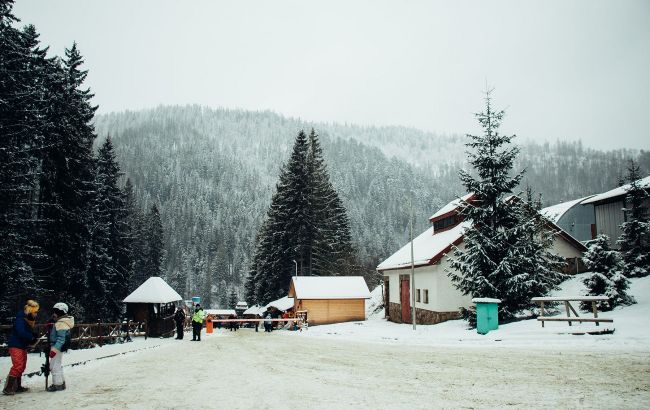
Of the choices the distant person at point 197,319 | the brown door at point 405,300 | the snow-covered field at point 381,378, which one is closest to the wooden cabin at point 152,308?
the distant person at point 197,319

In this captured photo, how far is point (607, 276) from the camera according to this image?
792 inches

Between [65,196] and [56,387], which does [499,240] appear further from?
[65,196]

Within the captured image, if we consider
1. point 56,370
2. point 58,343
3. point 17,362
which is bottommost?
point 56,370

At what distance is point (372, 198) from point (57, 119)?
169626 mm

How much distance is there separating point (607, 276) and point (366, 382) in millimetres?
15901

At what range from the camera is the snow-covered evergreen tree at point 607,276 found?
1967 cm

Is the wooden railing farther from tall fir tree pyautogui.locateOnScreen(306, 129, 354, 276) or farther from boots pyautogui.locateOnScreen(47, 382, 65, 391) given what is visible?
tall fir tree pyautogui.locateOnScreen(306, 129, 354, 276)

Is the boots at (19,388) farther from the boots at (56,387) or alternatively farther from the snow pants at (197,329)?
the snow pants at (197,329)

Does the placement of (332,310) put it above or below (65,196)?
below

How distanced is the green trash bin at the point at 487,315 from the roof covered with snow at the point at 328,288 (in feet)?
75.2

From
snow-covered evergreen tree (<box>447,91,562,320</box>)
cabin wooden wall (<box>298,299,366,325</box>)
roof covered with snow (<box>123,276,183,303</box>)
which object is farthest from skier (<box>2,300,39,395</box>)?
cabin wooden wall (<box>298,299,366,325</box>)

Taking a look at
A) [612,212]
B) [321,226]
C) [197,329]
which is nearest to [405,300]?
[612,212]

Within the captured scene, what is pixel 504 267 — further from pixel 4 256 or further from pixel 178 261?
pixel 178 261

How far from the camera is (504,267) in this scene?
2147 cm
